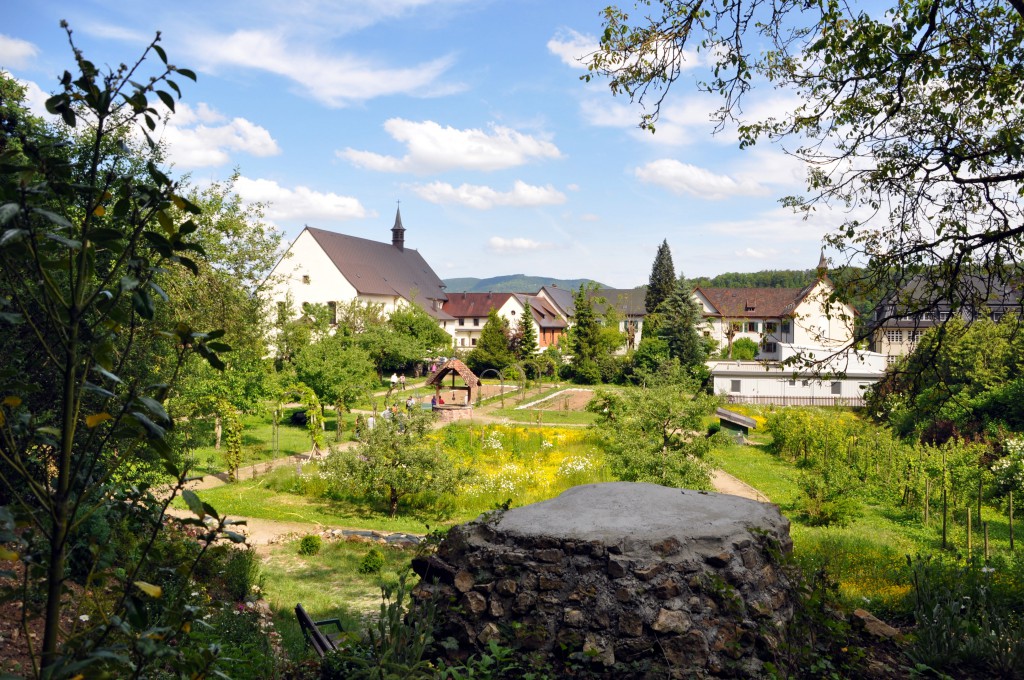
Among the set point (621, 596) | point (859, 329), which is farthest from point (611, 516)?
point (859, 329)

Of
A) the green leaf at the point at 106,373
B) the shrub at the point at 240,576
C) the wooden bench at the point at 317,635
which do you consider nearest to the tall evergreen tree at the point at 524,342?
the shrub at the point at 240,576

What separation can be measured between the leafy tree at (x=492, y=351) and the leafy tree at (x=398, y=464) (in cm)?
2639

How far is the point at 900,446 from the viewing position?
18.5 metres

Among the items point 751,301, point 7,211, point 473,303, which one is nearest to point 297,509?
point 7,211

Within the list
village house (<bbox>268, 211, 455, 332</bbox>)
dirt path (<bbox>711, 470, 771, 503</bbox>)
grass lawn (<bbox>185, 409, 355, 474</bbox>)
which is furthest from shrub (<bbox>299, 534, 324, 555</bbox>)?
village house (<bbox>268, 211, 455, 332</bbox>)

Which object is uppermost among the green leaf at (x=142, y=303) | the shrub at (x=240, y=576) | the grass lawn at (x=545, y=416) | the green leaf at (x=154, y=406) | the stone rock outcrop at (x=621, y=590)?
the green leaf at (x=142, y=303)

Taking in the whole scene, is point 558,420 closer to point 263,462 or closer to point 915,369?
point 263,462

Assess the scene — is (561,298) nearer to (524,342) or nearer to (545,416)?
(524,342)

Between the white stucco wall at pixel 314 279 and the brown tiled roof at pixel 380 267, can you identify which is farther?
the brown tiled roof at pixel 380 267

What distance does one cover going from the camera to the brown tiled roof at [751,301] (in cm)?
5816

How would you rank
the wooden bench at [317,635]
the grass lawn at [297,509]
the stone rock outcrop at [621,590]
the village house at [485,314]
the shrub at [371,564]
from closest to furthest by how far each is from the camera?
the stone rock outcrop at [621,590]
the wooden bench at [317,635]
the shrub at [371,564]
the grass lawn at [297,509]
the village house at [485,314]

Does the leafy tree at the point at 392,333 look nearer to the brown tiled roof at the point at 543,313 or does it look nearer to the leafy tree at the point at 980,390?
the brown tiled roof at the point at 543,313

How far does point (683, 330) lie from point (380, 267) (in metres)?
23.0

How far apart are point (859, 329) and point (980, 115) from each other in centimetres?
279
